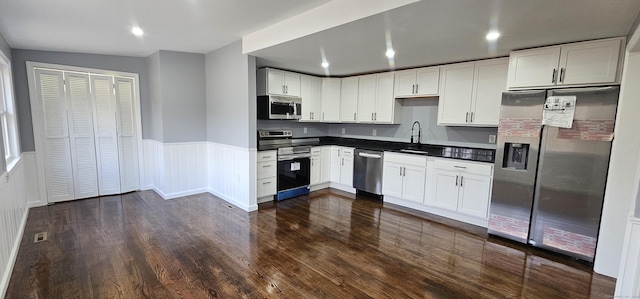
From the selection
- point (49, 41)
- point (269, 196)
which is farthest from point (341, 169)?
point (49, 41)

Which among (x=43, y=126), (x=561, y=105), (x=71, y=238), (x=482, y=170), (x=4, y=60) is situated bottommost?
(x=71, y=238)

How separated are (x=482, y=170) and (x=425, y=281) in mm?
1834

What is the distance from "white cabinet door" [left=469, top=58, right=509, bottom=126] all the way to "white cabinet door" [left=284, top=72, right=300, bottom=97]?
9.23ft

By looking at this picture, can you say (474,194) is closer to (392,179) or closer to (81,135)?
(392,179)

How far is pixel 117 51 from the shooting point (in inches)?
177

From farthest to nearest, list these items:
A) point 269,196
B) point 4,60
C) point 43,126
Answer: point 269,196 → point 43,126 → point 4,60

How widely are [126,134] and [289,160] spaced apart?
9.80 ft

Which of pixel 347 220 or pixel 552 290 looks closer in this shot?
pixel 552 290

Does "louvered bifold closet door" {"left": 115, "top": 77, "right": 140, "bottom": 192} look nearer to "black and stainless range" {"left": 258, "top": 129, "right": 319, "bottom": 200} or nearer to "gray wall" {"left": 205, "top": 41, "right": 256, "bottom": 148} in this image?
"gray wall" {"left": 205, "top": 41, "right": 256, "bottom": 148}

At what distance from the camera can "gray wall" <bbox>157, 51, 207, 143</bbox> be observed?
453cm

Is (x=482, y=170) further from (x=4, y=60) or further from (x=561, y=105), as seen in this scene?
(x=4, y=60)

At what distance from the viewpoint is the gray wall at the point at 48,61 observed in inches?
161

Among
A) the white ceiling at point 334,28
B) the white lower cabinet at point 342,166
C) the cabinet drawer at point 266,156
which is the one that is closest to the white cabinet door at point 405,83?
the white ceiling at point 334,28

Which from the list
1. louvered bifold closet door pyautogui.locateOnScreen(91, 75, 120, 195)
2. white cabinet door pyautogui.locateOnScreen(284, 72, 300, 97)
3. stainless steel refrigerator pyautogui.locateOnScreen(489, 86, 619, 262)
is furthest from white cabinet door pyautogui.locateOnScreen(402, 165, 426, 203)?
louvered bifold closet door pyautogui.locateOnScreen(91, 75, 120, 195)
